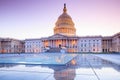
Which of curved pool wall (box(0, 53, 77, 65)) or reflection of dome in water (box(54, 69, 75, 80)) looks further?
curved pool wall (box(0, 53, 77, 65))

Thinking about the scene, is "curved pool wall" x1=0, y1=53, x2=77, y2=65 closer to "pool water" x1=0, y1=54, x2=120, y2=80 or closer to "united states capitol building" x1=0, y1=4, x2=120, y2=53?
"pool water" x1=0, y1=54, x2=120, y2=80

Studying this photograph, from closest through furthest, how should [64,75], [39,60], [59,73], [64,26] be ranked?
[64,75], [59,73], [39,60], [64,26]

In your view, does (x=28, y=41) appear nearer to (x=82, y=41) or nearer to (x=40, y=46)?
(x=40, y=46)

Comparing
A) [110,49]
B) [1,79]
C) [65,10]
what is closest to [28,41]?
[65,10]

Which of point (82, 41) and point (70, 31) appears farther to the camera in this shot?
point (70, 31)

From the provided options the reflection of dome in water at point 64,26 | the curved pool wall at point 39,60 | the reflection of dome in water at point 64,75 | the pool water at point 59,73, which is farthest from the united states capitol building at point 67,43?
the reflection of dome in water at point 64,75

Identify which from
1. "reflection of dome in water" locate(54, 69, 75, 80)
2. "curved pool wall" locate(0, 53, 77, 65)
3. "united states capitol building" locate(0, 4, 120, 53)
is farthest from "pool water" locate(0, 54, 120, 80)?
"united states capitol building" locate(0, 4, 120, 53)

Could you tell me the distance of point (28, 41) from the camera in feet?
336

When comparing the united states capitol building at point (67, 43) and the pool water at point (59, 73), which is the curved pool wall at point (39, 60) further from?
the united states capitol building at point (67, 43)

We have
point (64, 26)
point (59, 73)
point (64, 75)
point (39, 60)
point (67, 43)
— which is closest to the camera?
point (64, 75)

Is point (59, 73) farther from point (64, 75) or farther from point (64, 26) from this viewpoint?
point (64, 26)

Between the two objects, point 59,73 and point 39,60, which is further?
point 39,60

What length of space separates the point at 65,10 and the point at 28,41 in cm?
3659

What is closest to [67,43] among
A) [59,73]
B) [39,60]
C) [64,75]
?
[39,60]
